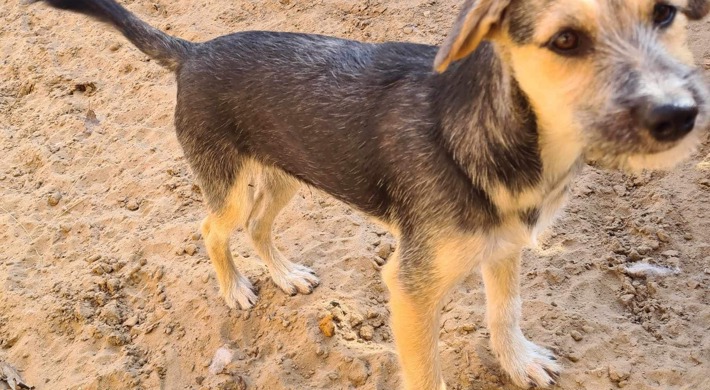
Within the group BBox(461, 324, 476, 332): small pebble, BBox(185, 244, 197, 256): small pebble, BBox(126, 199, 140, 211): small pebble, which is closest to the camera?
BBox(461, 324, 476, 332): small pebble

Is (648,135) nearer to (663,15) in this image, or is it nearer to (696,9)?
(663,15)

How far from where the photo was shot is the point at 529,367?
12.5 ft

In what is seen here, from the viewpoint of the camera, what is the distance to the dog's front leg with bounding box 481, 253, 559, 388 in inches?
147

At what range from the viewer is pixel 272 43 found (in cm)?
363

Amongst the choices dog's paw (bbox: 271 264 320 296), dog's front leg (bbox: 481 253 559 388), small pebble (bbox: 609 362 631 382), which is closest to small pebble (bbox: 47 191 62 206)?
dog's paw (bbox: 271 264 320 296)

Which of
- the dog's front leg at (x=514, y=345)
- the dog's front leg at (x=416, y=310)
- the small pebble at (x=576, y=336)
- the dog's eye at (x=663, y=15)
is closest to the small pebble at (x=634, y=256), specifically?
the small pebble at (x=576, y=336)

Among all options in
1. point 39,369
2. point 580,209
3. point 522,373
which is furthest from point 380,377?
point 39,369

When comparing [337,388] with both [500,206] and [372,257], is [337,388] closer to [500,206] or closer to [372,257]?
[372,257]

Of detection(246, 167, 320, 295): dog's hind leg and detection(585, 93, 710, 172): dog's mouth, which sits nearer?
detection(585, 93, 710, 172): dog's mouth

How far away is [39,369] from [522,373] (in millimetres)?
3108

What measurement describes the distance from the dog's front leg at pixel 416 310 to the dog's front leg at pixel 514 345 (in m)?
0.62

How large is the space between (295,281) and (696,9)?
2.97 metres

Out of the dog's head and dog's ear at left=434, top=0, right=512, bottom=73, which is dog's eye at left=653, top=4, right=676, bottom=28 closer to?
the dog's head

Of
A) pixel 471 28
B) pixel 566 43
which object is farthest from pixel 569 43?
pixel 471 28
